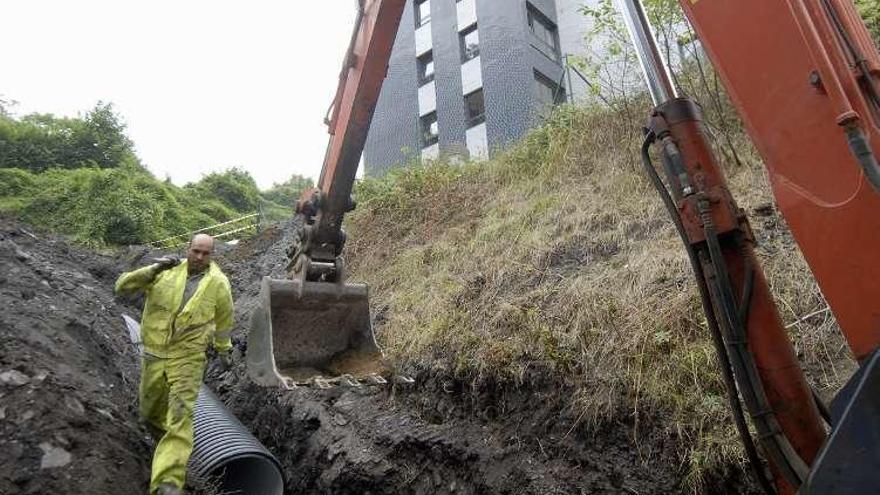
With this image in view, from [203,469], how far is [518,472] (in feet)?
7.23

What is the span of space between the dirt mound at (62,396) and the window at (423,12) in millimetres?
14648

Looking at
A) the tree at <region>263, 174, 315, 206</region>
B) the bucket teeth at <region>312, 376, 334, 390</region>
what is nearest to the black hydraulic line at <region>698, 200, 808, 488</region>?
the bucket teeth at <region>312, 376, 334, 390</region>

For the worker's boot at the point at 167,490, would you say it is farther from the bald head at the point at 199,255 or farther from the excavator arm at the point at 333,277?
the bald head at the point at 199,255

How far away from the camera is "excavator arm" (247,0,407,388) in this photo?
3.89 meters

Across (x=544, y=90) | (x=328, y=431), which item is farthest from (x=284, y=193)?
(x=328, y=431)

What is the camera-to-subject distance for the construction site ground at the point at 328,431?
11.6 feet

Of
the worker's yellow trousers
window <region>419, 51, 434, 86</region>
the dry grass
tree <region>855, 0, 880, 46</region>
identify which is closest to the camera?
the dry grass

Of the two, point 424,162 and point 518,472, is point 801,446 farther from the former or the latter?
point 424,162

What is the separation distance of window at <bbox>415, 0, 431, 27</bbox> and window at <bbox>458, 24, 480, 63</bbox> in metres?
1.63

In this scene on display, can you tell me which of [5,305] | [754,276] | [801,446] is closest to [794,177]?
[754,276]

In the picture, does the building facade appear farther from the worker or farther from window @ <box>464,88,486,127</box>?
the worker

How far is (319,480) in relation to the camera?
16.0 feet

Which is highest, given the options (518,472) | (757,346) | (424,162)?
(424,162)

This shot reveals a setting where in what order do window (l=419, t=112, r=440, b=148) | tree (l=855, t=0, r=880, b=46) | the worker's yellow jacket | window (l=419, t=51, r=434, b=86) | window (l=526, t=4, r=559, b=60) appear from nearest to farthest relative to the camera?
1. the worker's yellow jacket
2. tree (l=855, t=0, r=880, b=46)
3. window (l=526, t=4, r=559, b=60)
4. window (l=419, t=112, r=440, b=148)
5. window (l=419, t=51, r=434, b=86)
